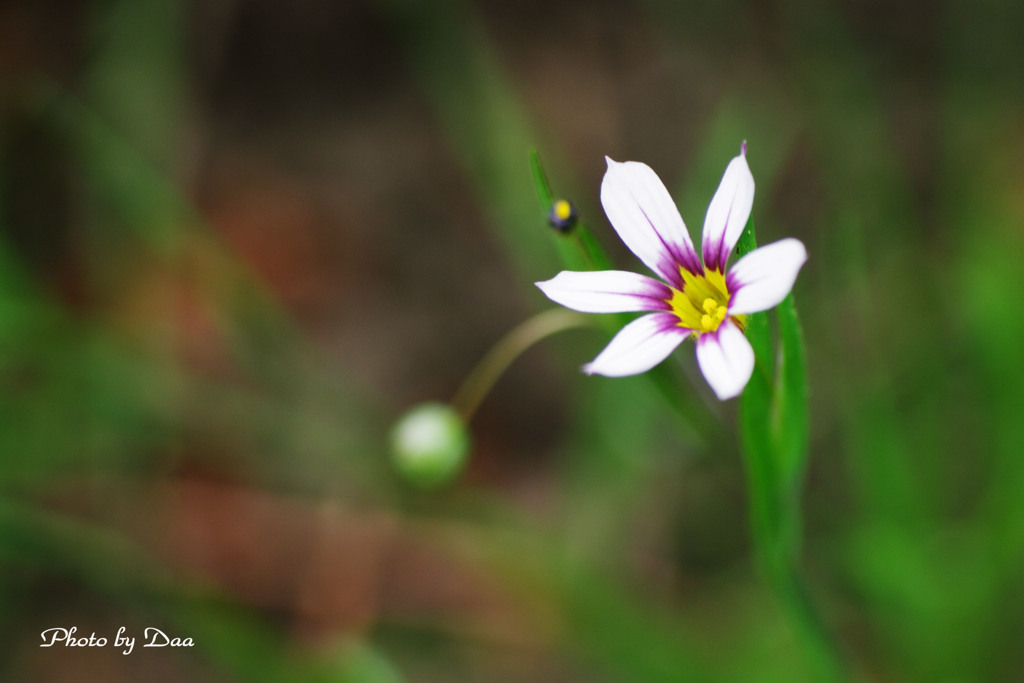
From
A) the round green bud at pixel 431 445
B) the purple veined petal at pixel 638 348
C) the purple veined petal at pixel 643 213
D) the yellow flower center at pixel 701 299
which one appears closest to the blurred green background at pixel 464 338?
the round green bud at pixel 431 445

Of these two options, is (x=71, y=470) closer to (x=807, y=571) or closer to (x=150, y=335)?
(x=150, y=335)

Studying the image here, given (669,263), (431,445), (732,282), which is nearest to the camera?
(732,282)

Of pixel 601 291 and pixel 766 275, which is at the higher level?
pixel 601 291

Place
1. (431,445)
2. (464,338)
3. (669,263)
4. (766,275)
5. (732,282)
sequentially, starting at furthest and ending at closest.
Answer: (464,338)
(431,445)
(669,263)
(732,282)
(766,275)

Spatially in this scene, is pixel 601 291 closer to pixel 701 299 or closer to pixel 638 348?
pixel 638 348

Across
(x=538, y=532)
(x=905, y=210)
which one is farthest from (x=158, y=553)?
(x=905, y=210)

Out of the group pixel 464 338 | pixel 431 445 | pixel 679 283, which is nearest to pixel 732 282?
pixel 679 283
